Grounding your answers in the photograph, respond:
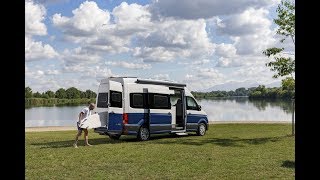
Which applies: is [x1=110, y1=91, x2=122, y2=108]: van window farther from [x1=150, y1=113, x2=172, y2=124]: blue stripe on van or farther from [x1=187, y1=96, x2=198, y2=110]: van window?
[x1=187, y1=96, x2=198, y2=110]: van window

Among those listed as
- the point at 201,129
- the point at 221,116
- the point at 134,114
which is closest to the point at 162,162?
the point at 134,114

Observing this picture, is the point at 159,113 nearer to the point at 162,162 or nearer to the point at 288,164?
the point at 162,162

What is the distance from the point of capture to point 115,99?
17234mm

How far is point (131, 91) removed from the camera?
17.7m

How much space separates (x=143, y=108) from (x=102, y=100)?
6.06 feet

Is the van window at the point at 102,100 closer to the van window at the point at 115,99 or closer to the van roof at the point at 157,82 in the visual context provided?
the van window at the point at 115,99

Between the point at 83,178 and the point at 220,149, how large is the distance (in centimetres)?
696

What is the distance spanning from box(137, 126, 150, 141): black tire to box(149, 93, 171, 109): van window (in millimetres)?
1042

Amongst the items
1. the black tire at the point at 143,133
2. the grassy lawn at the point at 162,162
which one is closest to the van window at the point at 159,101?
the black tire at the point at 143,133

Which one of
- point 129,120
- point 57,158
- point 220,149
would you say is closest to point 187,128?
point 129,120

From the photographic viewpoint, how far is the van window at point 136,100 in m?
17.6

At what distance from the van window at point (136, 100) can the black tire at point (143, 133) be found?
99 cm
